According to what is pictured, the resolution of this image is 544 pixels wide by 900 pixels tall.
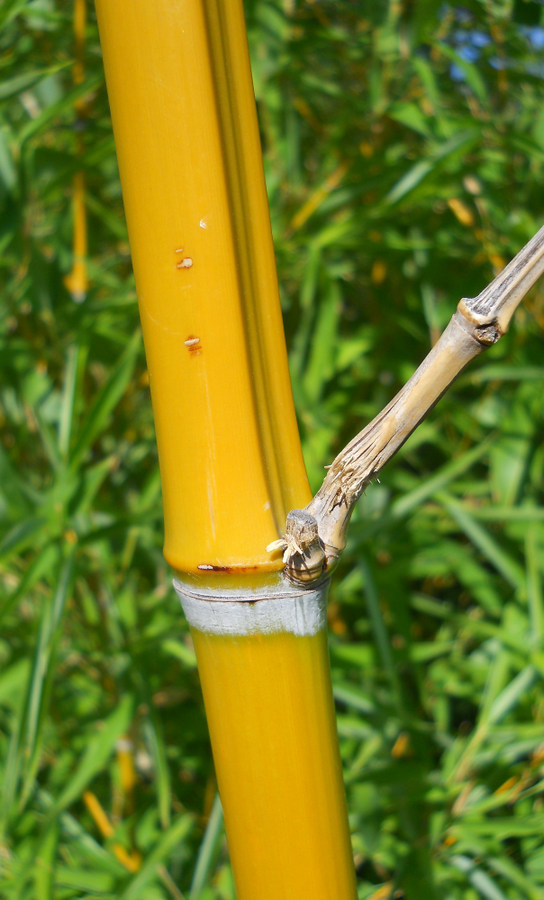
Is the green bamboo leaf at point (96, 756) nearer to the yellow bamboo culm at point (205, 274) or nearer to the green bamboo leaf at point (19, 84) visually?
the yellow bamboo culm at point (205, 274)

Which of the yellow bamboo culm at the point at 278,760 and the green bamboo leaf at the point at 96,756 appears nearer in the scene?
the yellow bamboo culm at the point at 278,760

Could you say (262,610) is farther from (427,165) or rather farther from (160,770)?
(427,165)

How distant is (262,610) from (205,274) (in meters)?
0.13

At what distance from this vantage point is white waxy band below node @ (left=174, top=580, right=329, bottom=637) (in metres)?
0.30

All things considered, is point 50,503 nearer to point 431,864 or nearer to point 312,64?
point 431,864

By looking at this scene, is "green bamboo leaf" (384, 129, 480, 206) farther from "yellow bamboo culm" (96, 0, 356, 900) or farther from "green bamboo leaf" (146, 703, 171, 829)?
"green bamboo leaf" (146, 703, 171, 829)

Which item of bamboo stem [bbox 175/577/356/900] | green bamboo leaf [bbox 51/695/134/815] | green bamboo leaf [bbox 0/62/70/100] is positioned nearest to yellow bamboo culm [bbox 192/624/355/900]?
bamboo stem [bbox 175/577/356/900]

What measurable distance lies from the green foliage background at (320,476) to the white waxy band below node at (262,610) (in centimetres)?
23

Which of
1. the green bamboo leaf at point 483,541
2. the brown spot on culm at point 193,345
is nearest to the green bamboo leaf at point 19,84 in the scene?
the brown spot on culm at point 193,345

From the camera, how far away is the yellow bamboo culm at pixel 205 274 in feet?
0.90

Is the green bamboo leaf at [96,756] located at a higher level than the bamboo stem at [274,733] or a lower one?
lower

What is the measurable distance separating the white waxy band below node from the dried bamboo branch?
1 cm

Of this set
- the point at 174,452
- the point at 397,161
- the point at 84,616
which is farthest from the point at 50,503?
the point at 397,161

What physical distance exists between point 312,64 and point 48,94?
10.8 inches
